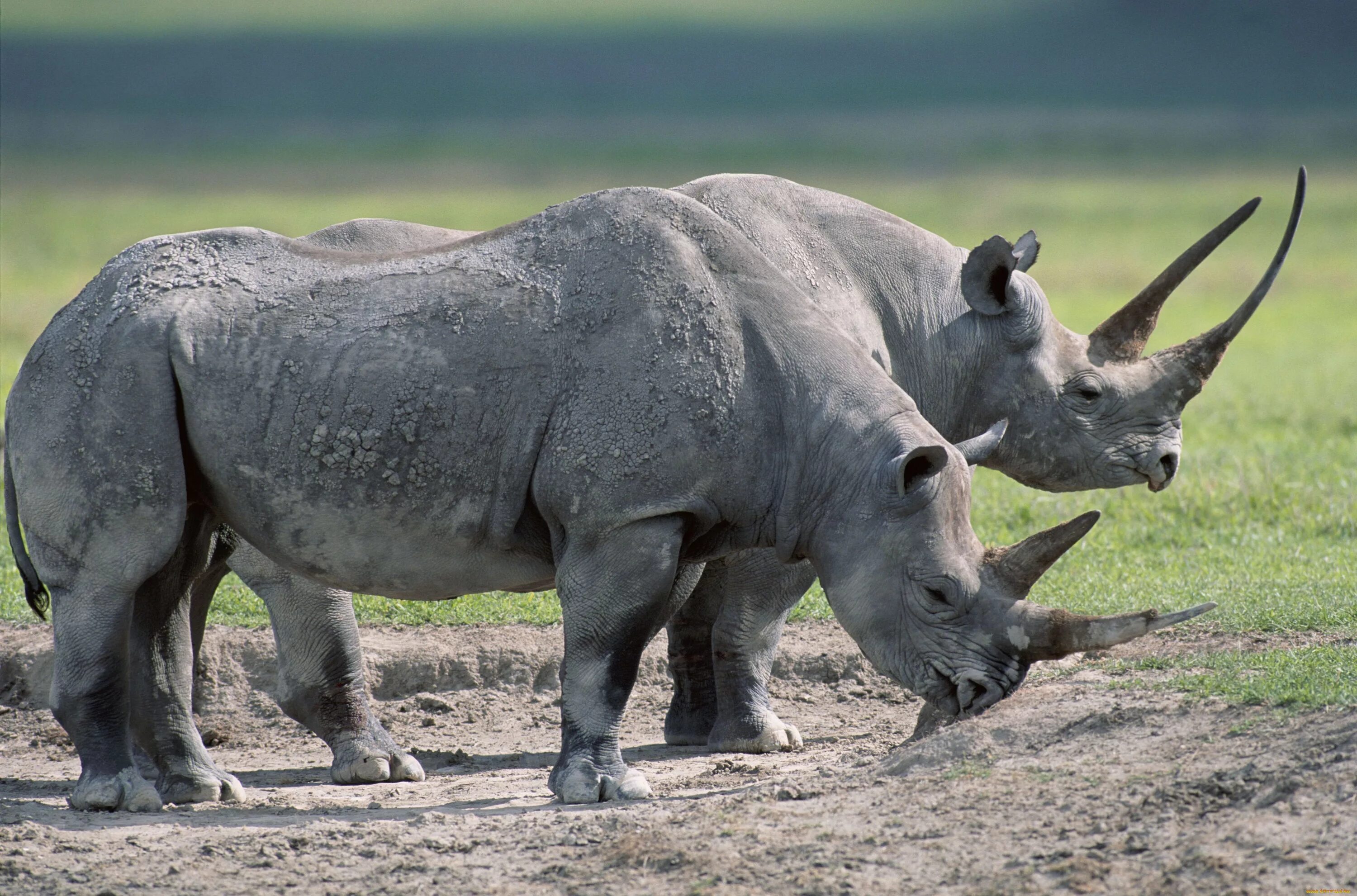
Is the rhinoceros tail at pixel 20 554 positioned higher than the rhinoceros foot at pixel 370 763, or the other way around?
the rhinoceros tail at pixel 20 554

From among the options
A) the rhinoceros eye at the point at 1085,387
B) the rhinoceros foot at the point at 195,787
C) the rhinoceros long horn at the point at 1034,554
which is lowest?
the rhinoceros foot at the point at 195,787

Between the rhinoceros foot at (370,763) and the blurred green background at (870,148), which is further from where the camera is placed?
the blurred green background at (870,148)

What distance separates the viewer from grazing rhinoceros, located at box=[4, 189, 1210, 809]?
6395mm

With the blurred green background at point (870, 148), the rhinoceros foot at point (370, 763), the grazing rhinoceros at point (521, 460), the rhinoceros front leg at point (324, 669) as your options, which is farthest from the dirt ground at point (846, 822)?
the blurred green background at point (870, 148)

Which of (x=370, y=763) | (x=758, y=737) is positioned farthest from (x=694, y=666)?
(x=370, y=763)

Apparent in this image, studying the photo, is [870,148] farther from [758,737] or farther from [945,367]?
[758,737]

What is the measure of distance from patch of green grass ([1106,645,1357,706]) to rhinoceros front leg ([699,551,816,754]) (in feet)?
4.57

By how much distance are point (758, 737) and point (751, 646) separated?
0.39 metres

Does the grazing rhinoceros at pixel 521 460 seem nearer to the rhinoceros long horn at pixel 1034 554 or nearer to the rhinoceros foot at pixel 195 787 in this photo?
the rhinoceros long horn at pixel 1034 554

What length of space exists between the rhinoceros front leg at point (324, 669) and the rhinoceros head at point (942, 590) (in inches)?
84.0

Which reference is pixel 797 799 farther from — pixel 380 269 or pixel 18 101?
pixel 18 101

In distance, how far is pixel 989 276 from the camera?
7.86 meters

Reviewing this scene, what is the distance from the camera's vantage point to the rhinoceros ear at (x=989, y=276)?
7.76 m

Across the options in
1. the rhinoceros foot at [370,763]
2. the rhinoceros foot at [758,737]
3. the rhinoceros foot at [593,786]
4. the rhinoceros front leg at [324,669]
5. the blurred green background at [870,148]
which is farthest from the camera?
the blurred green background at [870,148]
